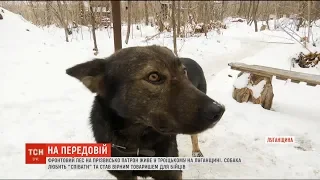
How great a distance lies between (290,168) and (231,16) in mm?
23682

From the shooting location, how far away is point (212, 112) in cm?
208

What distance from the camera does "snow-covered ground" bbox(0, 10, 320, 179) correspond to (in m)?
3.40

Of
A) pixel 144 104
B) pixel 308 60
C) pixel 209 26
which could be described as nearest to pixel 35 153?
pixel 144 104

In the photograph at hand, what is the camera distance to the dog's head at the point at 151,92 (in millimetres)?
2160

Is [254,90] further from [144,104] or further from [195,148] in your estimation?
[144,104]

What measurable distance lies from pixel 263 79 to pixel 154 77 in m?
3.94

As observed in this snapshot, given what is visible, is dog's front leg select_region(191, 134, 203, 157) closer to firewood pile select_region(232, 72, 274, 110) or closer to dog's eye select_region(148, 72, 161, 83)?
dog's eye select_region(148, 72, 161, 83)

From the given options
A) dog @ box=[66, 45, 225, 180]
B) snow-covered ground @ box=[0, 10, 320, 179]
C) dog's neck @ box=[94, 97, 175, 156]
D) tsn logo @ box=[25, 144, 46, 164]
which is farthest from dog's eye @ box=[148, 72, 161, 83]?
tsn logo @ box=[25, 144, 46, 164]

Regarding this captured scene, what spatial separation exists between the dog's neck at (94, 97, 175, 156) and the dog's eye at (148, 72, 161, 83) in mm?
428

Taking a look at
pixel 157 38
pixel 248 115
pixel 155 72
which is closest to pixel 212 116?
pixel 155 72

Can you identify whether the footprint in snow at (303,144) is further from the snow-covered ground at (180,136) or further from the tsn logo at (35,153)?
the tsn logo at (35,153)

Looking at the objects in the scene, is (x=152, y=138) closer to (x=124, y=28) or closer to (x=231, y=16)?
(x=124, y=28)

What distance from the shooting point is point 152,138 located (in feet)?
8.32

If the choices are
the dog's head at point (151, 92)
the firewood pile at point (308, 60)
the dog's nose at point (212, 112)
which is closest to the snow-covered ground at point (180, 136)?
the firewood pile at point (308, 60)
